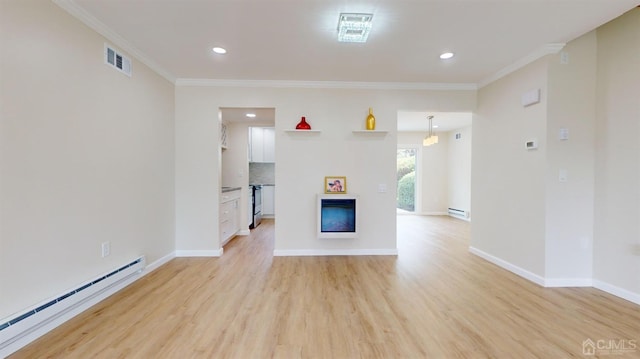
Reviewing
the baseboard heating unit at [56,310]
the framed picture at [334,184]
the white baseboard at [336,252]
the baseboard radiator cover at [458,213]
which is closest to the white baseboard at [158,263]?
the baseboard heating unit at [56,310]

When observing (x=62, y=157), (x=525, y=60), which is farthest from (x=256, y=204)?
(x=525, y=60)

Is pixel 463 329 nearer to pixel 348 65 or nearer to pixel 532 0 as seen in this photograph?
pixel 532 0

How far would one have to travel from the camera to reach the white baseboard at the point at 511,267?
2842 millimetres

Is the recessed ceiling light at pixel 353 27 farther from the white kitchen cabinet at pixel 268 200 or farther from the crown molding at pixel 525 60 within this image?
the white kitchen cabinet at pixel 268 200

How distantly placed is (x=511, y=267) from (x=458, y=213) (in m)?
4.23

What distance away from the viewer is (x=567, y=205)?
2771 mm

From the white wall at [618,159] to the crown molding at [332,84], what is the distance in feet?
4.66

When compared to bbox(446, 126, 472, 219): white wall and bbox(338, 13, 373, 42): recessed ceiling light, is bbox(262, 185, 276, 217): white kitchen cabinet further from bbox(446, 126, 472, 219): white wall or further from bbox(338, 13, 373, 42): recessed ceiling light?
bbox(446, 126, 472, 219): white wall

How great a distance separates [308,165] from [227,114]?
1.97 metres

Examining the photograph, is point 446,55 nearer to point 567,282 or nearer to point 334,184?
point 334,184

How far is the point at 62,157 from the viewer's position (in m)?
2.02

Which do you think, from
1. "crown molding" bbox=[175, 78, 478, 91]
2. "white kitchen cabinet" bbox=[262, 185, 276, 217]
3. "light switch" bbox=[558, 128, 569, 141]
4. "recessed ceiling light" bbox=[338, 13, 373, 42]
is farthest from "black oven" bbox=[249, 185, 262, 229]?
"light switch" bbox=[558, 128, 569, 141]

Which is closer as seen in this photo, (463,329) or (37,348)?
(37,348)

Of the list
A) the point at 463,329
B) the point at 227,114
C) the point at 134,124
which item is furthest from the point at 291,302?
the point at 227,114
